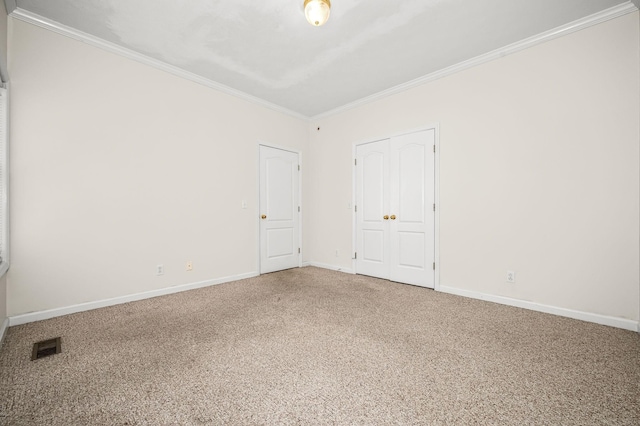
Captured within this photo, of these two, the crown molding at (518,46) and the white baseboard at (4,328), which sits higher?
the crown molding at (518,46)

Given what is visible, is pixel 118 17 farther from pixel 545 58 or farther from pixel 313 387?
pixel 545 58

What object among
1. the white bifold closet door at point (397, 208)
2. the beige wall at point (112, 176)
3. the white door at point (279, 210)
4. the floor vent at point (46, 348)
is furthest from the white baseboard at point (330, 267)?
the floor vent at point (46, 348)

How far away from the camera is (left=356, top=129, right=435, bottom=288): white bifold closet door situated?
367cm

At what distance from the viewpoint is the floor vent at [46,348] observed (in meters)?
1.88

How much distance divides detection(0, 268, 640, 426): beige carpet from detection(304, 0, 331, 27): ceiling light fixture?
267 cm

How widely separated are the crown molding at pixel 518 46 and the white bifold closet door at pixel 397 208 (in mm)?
714

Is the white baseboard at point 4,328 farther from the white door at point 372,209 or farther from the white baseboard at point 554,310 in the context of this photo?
the white baseboard at point 554,310

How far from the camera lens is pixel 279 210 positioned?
4.68m

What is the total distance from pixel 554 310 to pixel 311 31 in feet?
12.4

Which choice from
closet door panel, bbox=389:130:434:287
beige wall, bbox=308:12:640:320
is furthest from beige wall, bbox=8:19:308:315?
beige wall, bbox=308:12:640:320

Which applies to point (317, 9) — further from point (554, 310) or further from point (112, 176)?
point (554, 310)

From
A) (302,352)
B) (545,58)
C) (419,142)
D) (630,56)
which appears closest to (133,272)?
(302,352)

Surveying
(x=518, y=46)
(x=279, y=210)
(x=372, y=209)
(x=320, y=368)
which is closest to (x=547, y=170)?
(x=518, y=46)

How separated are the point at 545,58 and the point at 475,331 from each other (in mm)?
2884
